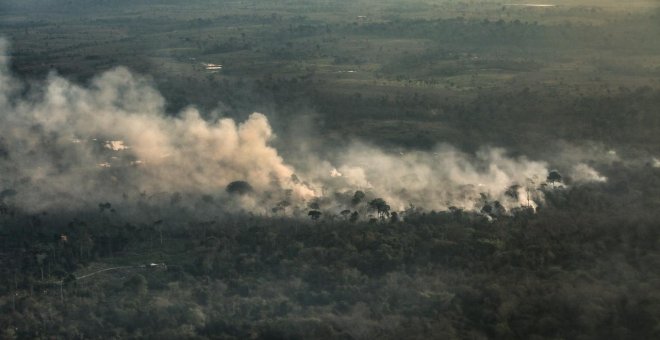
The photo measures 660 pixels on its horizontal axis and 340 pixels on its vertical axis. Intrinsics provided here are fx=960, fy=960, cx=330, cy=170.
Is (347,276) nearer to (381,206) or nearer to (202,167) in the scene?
(381,206)

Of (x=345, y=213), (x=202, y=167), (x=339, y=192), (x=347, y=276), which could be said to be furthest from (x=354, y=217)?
(x=202, y=167)

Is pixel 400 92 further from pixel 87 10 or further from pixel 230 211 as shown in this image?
pixel 87 10

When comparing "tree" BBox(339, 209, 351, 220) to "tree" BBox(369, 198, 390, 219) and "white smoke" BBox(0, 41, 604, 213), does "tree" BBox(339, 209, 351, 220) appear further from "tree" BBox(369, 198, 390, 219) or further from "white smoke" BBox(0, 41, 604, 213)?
Result: "white smoke" BBox(0, 41, 604, 213)

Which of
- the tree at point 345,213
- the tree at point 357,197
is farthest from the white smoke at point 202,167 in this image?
the tree at point 345,213

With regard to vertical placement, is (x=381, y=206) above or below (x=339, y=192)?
above

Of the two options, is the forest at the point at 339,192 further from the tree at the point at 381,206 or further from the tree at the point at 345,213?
the tree at the point at 345,213

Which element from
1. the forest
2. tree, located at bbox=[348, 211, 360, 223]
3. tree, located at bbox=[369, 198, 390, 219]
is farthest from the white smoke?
tree, located at bbox=[348, 211, 360, 223]

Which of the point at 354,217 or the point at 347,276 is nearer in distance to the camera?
the point at 347,276

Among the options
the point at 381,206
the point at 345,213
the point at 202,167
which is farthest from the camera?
the point at 202,167
